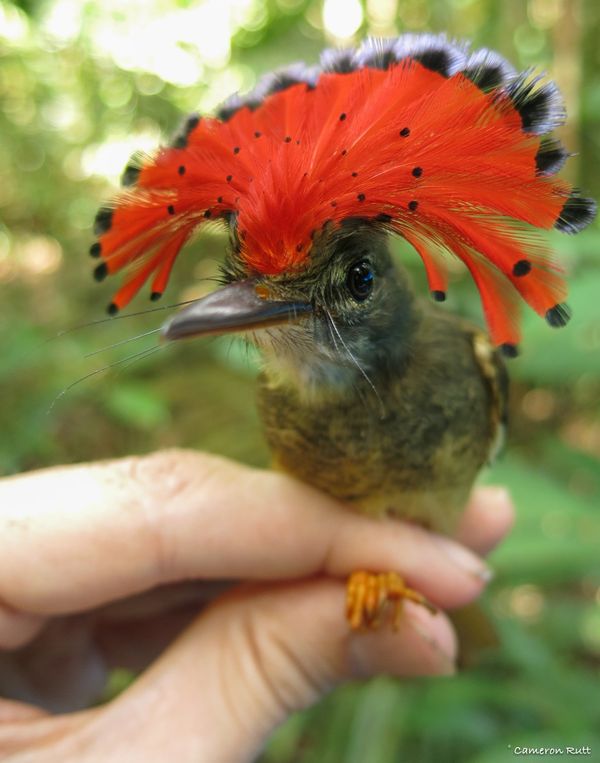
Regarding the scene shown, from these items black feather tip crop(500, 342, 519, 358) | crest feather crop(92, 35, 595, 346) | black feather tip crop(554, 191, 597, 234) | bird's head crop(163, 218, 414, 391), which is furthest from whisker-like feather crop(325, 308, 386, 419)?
black feather tip crop(554, 191, 597, 234)

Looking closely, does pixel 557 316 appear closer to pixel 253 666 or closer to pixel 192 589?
pixel 253 666

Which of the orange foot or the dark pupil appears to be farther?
the orange foot

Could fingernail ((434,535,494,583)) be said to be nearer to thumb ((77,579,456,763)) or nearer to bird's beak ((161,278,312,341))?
thumb ((77,579,456,763))

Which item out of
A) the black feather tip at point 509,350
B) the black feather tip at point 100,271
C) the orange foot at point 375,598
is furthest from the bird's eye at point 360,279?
the orange foot at point 375,598

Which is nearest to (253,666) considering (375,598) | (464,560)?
(375,598)

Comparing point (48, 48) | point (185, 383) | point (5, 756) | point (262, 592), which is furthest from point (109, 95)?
point (5, 756)
